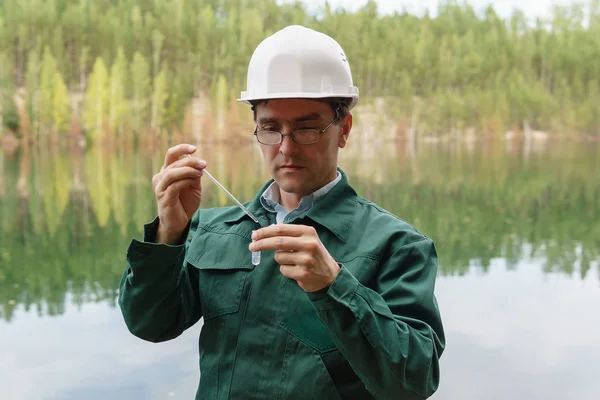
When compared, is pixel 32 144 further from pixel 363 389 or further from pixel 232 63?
pixel 363 389

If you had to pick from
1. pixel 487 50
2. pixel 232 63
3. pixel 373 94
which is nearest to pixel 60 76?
pixel 232 63

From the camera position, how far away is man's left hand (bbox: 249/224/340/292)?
3.64ft

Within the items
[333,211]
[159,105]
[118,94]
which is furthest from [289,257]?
[118,94]

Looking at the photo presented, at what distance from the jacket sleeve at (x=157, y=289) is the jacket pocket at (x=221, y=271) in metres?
0.05

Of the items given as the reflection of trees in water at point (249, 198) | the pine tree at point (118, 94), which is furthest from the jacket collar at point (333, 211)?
the pine tree at point (118, 94)

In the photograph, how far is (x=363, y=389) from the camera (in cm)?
138

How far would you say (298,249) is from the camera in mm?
1112

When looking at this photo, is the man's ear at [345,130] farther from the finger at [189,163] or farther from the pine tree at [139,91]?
the pine tree at [139,91]

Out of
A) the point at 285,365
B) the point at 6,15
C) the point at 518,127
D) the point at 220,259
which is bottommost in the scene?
the point at 518,127

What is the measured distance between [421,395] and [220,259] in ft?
1.63

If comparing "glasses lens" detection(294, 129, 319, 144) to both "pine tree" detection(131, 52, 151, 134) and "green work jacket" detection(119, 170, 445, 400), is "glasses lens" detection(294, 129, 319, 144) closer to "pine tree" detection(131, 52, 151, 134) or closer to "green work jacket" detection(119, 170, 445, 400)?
"green work jacket" detection(119, 170, 445, 400)

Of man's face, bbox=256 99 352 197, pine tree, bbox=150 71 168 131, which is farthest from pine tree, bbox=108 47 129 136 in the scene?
man's face, bbox=256 99 352 197

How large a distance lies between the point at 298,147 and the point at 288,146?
0.02m

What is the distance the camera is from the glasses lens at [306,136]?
1443 millimetres
